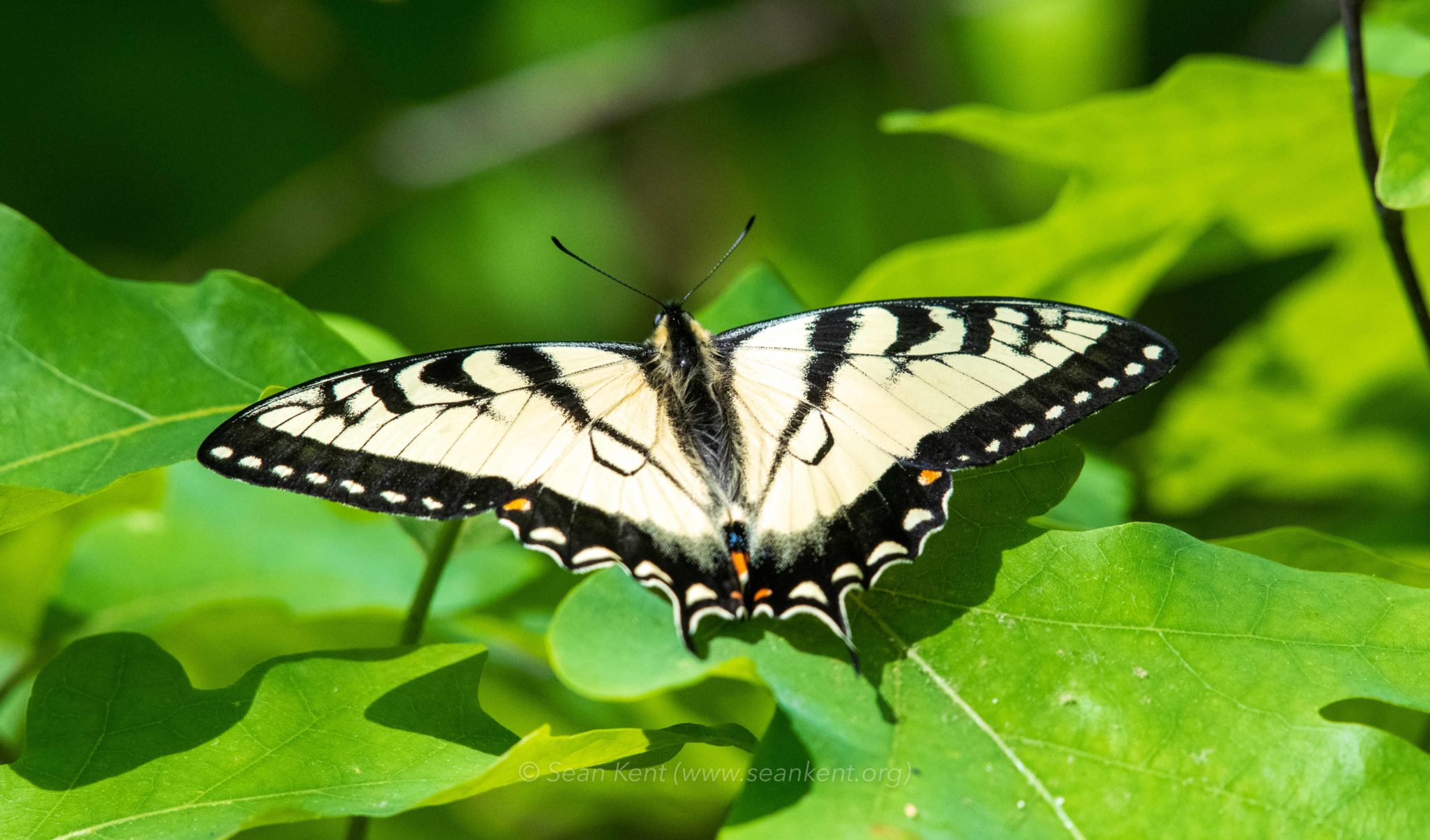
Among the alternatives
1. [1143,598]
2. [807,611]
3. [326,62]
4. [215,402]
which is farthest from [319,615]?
[326,62]

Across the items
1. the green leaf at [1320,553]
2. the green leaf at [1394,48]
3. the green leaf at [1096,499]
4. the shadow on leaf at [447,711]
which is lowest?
the green leaf at [1320,553]

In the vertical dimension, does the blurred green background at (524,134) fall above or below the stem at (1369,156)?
above

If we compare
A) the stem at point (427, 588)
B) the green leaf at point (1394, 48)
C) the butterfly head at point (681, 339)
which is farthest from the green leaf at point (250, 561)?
the green leaf at point (1394, 48)

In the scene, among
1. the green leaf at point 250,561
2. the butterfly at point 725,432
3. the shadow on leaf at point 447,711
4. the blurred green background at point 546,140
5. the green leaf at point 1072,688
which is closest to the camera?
the green leaf at point 1072,688

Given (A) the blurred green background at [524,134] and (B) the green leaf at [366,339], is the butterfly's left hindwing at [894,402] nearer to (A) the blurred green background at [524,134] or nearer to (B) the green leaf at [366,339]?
(B) the green leaf at [366,339]

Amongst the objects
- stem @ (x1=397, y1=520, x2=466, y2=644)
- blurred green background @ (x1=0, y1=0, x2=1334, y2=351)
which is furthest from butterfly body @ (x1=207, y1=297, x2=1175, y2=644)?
blurred green background @ (x1=0, y1=0, x2=1334, y2=351)

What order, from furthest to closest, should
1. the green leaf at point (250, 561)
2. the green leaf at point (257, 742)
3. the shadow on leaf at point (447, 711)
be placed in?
1. the green leaf at point (250, 561)
2. the shadow on leaf at point (447, 711)
3. the green leaf at point (257, 742)

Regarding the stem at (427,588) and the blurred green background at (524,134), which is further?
the blurred green background at (524,134)
